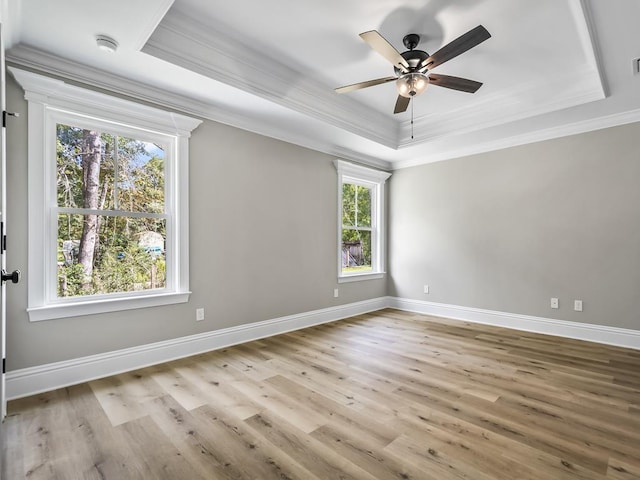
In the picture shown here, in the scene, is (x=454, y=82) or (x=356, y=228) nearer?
(x=454, y=82)

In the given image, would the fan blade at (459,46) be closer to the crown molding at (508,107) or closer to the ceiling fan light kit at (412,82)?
the ceiling fan light kit at (412,82)

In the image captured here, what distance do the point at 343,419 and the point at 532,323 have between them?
10.8 feet

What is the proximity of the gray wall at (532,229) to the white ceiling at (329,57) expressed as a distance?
0.41 metres

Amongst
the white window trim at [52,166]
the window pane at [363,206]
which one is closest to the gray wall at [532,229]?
the window pane at [363,206]

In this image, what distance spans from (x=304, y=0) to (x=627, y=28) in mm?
2299

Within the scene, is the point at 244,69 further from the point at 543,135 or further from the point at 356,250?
the point at 543,135

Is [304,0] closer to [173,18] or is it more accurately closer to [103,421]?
[173,18]

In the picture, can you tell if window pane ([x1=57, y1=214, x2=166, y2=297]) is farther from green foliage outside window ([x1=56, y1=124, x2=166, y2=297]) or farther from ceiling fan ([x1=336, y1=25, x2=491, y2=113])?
ceiling fan ([x1=336, y1=25, x2=491, y2=113])

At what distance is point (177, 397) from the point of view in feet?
7.84

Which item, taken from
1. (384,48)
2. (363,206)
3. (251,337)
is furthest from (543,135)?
(251,337)

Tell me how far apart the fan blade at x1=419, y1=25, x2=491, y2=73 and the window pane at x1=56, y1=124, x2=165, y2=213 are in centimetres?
250

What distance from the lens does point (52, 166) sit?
2.59 m

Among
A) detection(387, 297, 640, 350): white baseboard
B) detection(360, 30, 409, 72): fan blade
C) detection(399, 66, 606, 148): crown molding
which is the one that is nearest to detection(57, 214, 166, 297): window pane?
detection(360, 30, 409, 72): fan blade

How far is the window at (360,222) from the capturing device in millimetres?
4984
